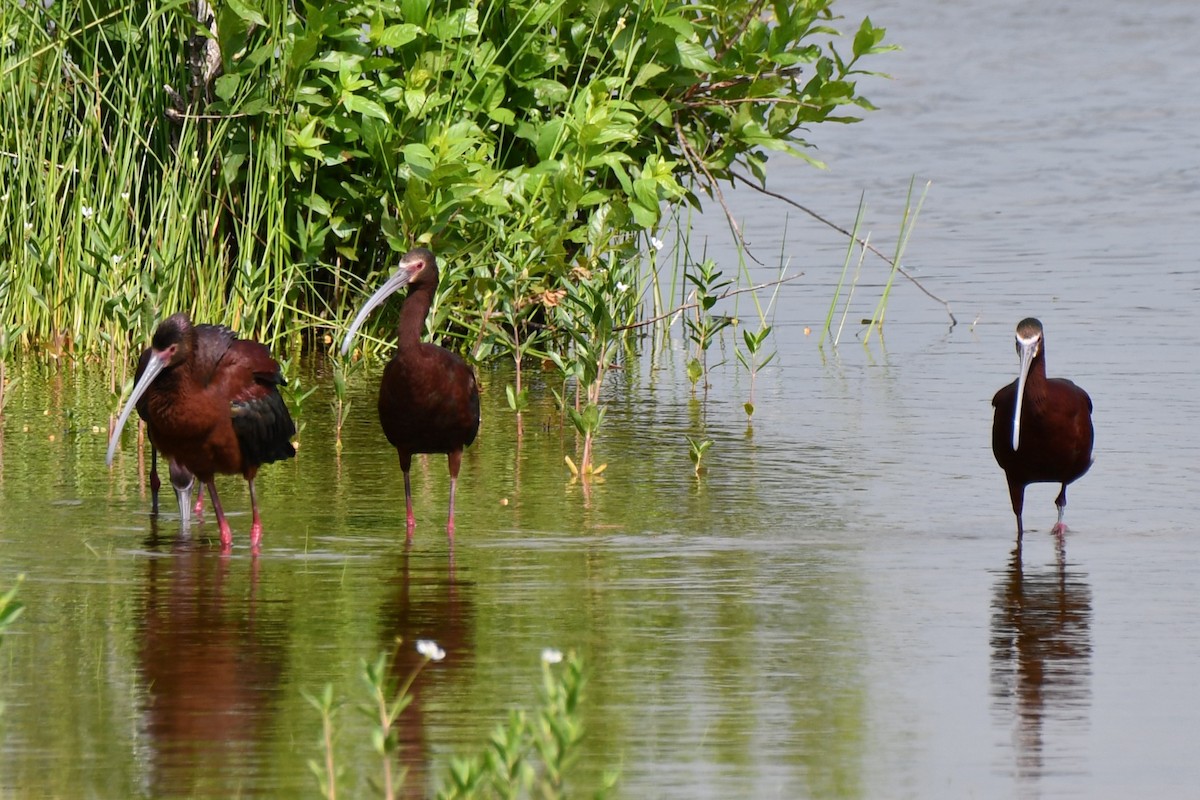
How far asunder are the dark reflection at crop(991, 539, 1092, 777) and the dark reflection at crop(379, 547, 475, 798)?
1.45 metres

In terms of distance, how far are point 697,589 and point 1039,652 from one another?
1.22m

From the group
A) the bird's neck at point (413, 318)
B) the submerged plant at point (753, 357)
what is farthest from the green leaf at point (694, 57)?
the bird's neck at point (413, 318)

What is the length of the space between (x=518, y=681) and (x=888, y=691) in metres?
1.01

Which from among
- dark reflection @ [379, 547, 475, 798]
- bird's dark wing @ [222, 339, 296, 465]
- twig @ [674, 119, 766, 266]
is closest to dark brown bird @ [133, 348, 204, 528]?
bird's dark wing @ [222, 339, 296, 465]

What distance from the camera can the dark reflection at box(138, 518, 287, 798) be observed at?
5.12 meters

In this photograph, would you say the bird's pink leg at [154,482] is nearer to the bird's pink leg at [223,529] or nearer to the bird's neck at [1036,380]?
the bird's pink leg at [223,529]

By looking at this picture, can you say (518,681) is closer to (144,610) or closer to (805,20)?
(144,610)

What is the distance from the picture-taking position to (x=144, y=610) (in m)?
6.75

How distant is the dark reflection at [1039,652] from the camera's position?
550 centimetres

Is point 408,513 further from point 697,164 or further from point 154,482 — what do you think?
point 697,164

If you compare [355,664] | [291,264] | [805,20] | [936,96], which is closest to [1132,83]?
[936,96]

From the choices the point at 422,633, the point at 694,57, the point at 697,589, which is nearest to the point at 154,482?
the point at 422,633

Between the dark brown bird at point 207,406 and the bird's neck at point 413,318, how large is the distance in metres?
0.55

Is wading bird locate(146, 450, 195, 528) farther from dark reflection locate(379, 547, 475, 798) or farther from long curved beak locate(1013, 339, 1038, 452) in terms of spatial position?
long curved beak locate(1013, 339, 1038, 452)
